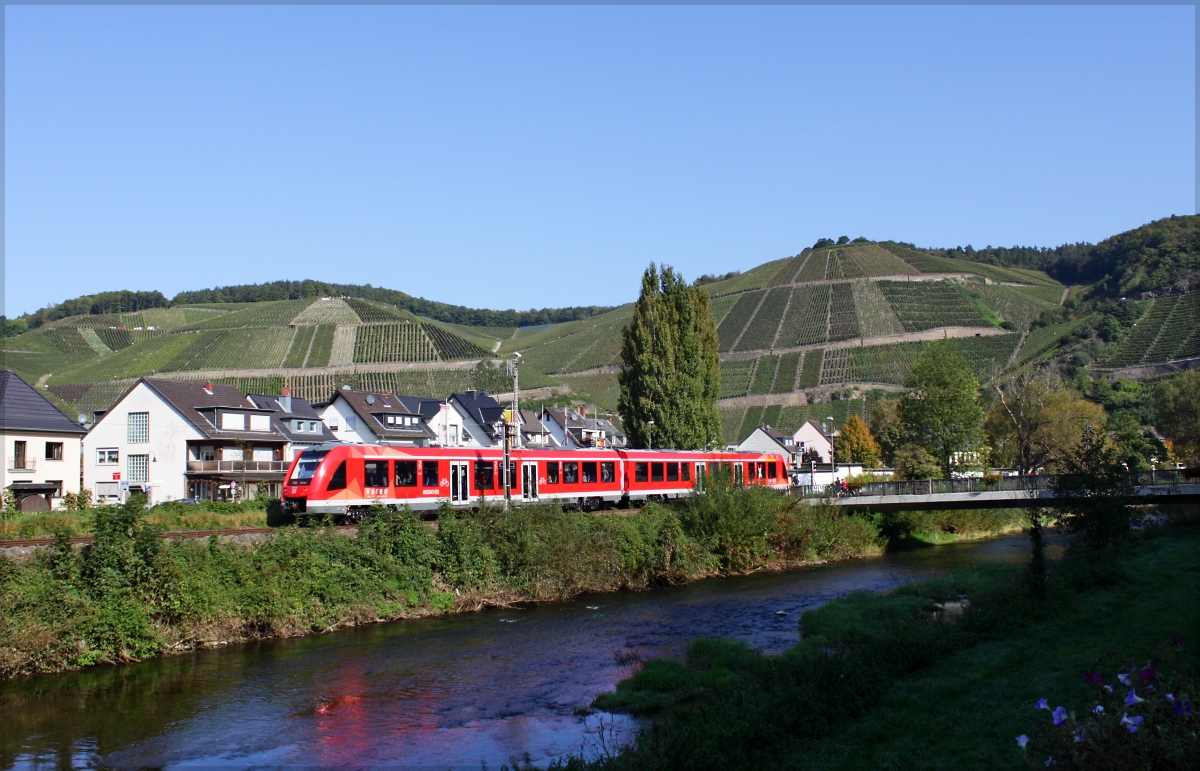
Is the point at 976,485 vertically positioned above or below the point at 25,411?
below

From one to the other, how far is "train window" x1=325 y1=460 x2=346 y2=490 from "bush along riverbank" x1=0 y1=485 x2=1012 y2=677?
2140 millimetres

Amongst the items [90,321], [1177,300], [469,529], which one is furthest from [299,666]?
[90,321]

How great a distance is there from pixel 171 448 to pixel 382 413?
18.8 meters

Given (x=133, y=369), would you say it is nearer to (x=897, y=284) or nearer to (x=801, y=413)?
(x=801, y=413)

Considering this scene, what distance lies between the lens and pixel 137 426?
171 feet

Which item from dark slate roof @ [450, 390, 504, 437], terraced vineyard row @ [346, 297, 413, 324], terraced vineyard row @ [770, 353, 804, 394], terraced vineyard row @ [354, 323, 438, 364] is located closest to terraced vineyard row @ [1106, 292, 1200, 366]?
terraced vineyard row @ [770, 353, 804, 394]

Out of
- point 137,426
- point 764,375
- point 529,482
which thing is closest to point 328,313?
point 764,375

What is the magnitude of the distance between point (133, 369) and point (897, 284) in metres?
121

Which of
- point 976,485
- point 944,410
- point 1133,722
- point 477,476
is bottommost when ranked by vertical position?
point 1133,722

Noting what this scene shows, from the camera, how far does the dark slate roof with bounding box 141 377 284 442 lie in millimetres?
51406

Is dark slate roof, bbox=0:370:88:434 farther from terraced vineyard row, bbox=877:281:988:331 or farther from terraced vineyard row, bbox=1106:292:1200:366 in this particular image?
terraced vineyard row, bbox=877:281:988:331

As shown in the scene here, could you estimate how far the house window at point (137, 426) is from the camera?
52.0 meters

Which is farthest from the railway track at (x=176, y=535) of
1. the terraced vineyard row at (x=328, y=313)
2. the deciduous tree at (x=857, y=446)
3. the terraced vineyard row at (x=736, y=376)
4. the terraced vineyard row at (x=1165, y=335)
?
the terraced vineyard row at (x=328, y=313)

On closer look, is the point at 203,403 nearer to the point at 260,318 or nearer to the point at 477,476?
the point at 477,476
